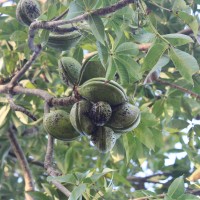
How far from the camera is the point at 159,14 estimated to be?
3.18 m

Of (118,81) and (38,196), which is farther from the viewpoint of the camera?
(118,81)

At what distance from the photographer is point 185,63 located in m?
1.91

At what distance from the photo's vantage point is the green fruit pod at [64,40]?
7.31 feet

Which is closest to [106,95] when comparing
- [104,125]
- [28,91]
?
[104,125]

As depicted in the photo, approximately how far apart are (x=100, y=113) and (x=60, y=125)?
0.81 ft

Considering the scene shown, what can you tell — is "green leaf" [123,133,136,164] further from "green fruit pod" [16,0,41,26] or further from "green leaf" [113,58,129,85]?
"green fruit pod" [16,0,41,26]

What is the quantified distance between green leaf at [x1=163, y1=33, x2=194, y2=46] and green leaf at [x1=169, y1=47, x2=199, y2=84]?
0.04m

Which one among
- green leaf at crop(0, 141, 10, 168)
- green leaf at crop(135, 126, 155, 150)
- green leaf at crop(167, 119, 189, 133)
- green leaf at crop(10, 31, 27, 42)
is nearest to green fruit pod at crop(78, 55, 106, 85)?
green leaf at crop(135, 126, 155, 150)

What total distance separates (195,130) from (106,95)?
1267 millimetres

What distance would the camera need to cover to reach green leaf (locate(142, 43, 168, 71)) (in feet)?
6.34

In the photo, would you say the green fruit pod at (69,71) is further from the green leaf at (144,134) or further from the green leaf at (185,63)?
the green leaf at (144,134)

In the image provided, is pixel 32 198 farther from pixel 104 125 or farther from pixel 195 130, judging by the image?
pixel 195 130

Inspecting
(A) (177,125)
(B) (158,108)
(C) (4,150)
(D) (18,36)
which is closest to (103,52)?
(D) (18,36)

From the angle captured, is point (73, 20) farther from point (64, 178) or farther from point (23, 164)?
point (23, 164)
